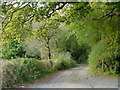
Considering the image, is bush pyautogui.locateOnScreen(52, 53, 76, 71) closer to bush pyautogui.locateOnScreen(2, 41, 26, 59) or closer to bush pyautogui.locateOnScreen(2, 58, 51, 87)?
bush pyautogui.locateOnScreen(2, 58, 51, 87)

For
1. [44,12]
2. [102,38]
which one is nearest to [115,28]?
[102,38]

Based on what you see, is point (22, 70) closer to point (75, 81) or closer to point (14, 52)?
point (14, 52)

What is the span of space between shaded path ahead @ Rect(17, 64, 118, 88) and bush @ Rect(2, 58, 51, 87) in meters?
0.14

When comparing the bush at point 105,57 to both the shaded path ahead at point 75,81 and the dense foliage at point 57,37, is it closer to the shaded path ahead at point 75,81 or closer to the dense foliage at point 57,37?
the dense foliage at point 57,37

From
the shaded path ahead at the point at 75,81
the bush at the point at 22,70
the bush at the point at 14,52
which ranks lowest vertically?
the shaded path ahead at the point at 75,81

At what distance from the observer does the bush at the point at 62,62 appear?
12.9 ft

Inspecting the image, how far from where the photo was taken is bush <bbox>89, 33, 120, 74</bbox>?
3.97 meters

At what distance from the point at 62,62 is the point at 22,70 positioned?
1.13 meters

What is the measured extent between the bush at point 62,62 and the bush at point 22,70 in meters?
0.14

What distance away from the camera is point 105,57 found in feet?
13.8

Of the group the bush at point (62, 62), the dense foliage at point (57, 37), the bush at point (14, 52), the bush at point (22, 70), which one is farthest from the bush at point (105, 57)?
the bush at point (14, 52)

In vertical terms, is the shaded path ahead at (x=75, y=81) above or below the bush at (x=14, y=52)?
below

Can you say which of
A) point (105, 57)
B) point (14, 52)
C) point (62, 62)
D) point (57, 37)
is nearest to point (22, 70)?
point (14, 52)

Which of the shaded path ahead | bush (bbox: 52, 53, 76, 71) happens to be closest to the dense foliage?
bush (bbox: 52, 53, 76, 71)
